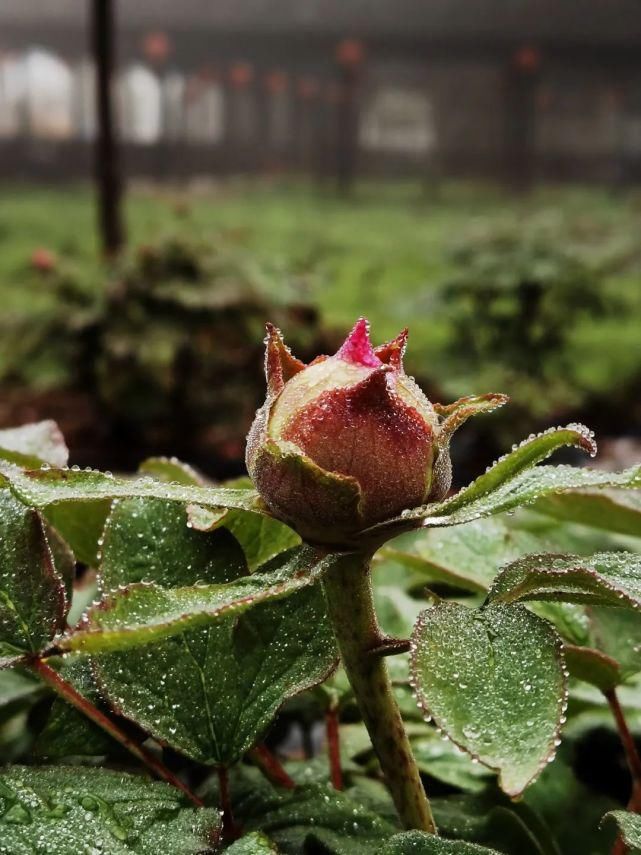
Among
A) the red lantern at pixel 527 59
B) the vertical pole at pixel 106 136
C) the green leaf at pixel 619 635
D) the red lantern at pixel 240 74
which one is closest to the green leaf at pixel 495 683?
the green leaf at pixel 619 635

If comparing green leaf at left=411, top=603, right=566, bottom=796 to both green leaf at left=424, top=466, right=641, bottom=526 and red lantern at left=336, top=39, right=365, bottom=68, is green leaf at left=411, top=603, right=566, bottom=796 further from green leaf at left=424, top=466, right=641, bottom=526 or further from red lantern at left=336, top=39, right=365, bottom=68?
red lantern at left=336, top=39, right=365, bottom=68

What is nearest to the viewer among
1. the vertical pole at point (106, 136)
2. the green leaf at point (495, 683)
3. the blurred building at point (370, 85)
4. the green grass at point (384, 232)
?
the green leaf at point (495, 683)

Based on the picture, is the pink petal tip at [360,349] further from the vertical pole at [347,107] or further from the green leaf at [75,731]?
the vertical pole at [347,107]

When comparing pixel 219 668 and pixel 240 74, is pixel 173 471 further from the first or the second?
pixel 240 74

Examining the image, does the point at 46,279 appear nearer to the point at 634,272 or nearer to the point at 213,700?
the point at 634,272

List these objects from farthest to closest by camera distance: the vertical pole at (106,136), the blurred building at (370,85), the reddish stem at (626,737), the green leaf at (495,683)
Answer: the blurred building at (370,85) → the vertical pole at (106,136) → the reddish stem at (626,737) → the green leaf at (495,683)

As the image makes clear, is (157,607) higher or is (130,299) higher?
(157,607)

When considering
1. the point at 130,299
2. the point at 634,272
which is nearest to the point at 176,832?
the point at 130,299

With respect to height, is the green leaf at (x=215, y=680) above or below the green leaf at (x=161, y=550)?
below
